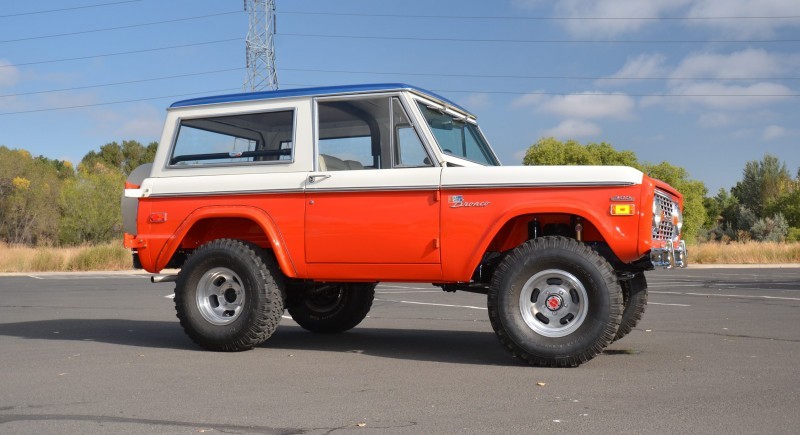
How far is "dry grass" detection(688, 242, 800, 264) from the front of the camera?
3488cm

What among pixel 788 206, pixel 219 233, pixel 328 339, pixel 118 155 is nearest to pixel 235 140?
pixel 219 233

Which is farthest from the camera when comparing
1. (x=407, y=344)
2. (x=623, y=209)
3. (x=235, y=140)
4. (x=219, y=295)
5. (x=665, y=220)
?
(x=407, y=344)

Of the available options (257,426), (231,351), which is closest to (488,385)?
(257,426)

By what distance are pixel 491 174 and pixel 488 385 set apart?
5.91 ft

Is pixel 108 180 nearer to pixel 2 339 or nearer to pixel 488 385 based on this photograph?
pixel 2 339

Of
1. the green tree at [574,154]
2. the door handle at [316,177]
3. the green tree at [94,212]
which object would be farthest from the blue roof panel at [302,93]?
the green tree at [574,154]

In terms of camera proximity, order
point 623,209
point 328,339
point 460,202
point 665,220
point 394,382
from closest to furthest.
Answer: point 394,382
point 623,209
point 460,202
point 665,220
point 328,339

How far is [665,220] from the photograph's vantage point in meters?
7.01

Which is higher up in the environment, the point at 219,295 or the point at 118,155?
the point at 118,155

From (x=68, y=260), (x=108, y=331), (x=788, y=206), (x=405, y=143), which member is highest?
(x=788, y=206)

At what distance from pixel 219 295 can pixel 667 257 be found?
398cm

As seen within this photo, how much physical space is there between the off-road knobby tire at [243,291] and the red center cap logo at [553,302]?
7.91 ft

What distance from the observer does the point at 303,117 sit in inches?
302

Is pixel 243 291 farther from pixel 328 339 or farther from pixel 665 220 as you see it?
pixel 665 220
